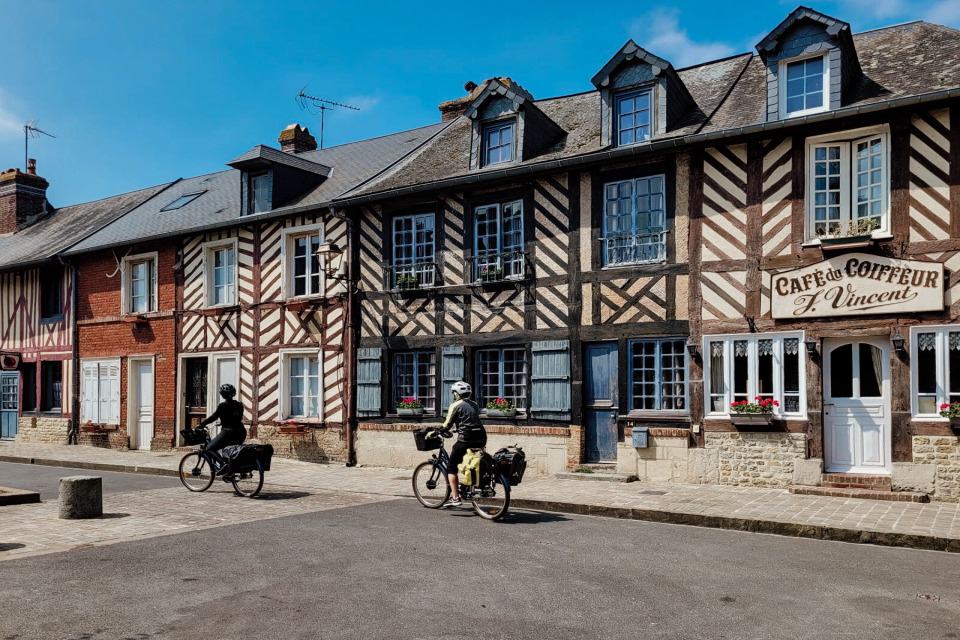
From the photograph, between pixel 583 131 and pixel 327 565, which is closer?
pixel 327 565

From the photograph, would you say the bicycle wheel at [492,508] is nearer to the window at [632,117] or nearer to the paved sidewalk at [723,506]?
the paved sidewalk at [723,506]

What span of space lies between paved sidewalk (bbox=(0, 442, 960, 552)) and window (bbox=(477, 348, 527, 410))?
173cm

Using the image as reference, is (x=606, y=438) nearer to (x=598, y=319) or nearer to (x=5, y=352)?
(x=598, y=319)

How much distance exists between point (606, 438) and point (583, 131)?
5221 millimetres

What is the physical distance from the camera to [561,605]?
5445 mm

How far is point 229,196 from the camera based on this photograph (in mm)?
19828

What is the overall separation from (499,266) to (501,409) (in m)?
2.38

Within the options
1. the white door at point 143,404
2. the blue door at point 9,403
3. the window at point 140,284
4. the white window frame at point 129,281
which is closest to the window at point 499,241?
the white window frame at point 129,281

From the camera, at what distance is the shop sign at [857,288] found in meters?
10.3

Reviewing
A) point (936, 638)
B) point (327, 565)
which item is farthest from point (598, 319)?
point (936, 638)

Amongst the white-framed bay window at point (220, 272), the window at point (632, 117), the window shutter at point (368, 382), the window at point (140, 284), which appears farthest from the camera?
the window at point (140, 284)

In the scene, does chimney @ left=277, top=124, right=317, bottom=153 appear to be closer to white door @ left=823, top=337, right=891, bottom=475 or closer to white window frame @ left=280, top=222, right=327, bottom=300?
white window frame @ left=280, top=222, right=327, bottom=300

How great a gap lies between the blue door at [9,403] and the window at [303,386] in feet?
31.7

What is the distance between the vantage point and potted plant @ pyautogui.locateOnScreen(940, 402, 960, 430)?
10016mm
